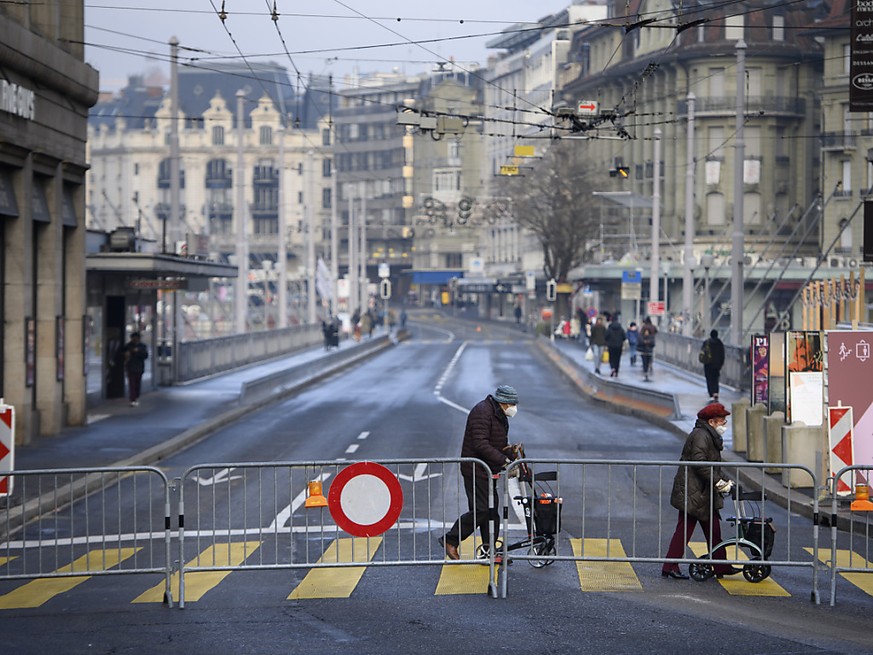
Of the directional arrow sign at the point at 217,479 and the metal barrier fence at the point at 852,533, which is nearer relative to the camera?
the metal barrier fence at the point at 852,533

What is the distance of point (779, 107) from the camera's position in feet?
295

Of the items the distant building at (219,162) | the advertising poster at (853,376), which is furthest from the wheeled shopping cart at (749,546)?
the distant building at (219,162)

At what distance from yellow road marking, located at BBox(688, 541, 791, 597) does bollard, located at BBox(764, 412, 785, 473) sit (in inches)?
288

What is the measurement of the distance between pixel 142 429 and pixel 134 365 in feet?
18.6

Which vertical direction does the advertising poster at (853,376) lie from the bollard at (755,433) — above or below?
above

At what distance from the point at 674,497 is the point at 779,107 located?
79229 millimetres

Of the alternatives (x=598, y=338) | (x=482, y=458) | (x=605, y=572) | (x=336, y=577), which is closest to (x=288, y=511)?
(x=336, y=577)

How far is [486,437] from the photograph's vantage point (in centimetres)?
1433

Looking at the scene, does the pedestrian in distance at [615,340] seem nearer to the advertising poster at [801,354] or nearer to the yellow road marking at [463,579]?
the advertising poster at [801,354]

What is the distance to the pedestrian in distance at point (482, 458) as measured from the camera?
45.9 feet

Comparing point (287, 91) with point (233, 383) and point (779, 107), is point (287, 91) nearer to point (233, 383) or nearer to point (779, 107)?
point (779, 107)

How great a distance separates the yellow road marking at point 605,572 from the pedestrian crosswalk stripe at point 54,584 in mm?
3962

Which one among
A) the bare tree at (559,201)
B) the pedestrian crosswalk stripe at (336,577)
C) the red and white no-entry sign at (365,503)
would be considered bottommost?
the pedestrian crosswalk stripe at (336,577)

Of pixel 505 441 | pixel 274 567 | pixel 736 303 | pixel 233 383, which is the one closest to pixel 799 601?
pixel 505 441
